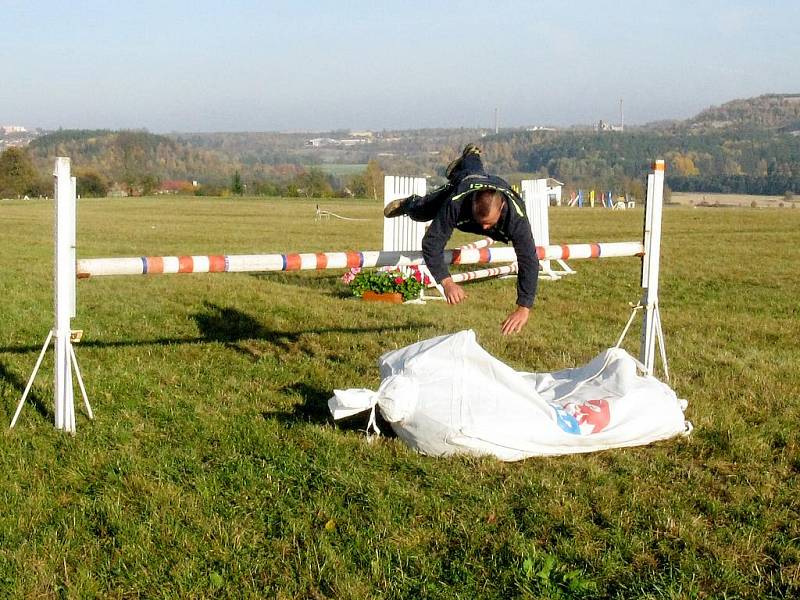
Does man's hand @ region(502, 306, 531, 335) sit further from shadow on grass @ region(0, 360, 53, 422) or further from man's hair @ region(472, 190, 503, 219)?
shadow on grass @ region(0, 360, 53, 422)

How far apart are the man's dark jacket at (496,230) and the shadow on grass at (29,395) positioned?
287 centimetres

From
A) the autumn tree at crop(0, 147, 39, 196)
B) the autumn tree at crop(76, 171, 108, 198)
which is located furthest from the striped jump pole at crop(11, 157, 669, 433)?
the autumn tree at crop(0, 147, 39, 196)

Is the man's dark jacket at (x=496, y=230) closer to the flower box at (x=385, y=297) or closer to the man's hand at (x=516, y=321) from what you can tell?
the man's hand at (x=516, y=321)

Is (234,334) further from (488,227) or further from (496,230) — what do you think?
(488,227)

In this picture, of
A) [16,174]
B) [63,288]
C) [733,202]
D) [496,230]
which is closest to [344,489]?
[496,230]

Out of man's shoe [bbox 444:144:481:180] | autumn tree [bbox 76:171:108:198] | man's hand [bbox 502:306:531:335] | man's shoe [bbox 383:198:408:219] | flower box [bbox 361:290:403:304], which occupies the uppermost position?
autumn tree [bbox 76:171:108:198]

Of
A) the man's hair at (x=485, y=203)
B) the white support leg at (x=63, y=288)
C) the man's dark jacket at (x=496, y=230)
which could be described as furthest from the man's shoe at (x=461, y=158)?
the white support leg at (x=63, y=288)

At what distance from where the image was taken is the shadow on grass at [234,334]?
845 cm

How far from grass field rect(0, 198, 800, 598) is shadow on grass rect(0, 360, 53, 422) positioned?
0.04 meters

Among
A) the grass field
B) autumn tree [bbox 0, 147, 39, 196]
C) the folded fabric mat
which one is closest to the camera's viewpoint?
the grass field

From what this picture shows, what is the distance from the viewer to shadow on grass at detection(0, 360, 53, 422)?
6059mm

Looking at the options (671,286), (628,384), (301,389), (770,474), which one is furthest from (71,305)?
(671,286)

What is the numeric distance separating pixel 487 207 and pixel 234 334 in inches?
190

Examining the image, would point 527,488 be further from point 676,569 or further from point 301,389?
point 301,389
